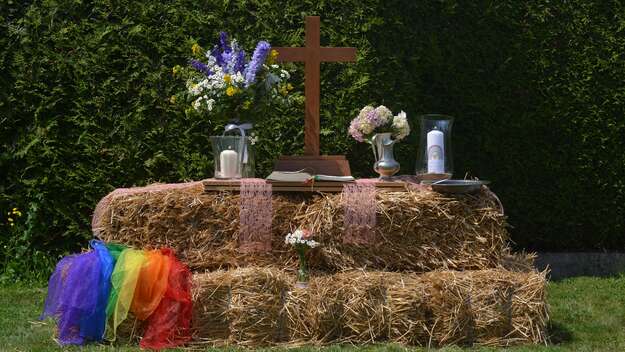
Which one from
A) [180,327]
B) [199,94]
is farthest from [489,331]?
[199,94]

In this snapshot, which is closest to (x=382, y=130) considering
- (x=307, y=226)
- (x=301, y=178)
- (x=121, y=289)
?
(x=301, y=178)

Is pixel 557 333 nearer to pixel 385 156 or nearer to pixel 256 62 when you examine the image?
pixel 385 156

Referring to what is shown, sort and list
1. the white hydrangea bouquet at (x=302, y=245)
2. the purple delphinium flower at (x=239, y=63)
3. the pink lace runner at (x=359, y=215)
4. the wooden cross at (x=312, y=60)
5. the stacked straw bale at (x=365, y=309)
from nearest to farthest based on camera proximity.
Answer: the stacked straw bale at (x=365, y=309) < the white hydrangea bouquet at (x=302, y=245) < the pink lace runner at (x=359, y=215) < the purple delphinium flower at (x=239, y=63) < the wooden cross at (x=312, y=60)

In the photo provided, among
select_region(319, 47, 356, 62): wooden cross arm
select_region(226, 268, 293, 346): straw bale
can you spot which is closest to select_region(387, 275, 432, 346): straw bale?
select_region(226, 268, 293, 346): straw bale

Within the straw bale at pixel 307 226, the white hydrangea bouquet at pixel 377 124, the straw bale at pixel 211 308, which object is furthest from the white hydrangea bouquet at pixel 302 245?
the white hydrangea bouquet at pixel 377 124

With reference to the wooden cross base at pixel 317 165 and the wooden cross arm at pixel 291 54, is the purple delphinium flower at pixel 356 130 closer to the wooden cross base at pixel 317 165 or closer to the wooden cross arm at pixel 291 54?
the wooden cross base at pixel 317 165

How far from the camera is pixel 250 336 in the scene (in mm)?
4953

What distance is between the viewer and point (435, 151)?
5605mm

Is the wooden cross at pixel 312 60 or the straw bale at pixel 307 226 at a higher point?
the wooden cross at pixel 312 60

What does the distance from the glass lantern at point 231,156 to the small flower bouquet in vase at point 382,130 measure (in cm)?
73

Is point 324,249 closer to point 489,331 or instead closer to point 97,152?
point 489,331

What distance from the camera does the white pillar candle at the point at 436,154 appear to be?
5605mm

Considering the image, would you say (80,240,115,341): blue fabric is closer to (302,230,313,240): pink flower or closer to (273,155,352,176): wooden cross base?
(302,230,313,240): pink flower

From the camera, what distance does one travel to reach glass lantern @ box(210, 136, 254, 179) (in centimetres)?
557
